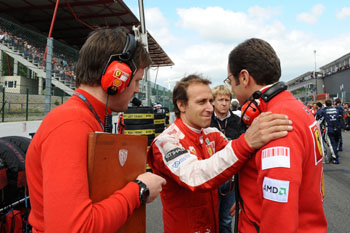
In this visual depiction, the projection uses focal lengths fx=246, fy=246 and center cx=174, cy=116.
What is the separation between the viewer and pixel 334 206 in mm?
4008

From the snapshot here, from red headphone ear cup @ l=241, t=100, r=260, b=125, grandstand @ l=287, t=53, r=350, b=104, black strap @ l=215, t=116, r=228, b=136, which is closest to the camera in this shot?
red headphone ear cup @ l=241, t=100, r=260, b=125

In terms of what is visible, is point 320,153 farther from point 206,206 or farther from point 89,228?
point 89,228

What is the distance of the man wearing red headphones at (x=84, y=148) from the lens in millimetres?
833

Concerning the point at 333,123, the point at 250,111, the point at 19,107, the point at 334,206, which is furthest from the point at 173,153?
the point at 333,123

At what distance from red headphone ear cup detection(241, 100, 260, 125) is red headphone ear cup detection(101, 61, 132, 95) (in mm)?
648

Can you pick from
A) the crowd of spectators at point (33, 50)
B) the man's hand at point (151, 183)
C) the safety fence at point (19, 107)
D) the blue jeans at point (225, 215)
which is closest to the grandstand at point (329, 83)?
the crowd of spectators at point (33, 50)

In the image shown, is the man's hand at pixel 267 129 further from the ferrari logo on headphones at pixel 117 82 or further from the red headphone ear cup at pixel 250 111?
the ferrari logo on headphones at pixel 117 82

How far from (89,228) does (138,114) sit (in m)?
5.06

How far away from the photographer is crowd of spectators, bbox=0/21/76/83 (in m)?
15.0

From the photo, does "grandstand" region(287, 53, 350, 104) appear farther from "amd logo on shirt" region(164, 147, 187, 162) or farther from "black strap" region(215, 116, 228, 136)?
"amd logo on shirt" region(164, 147, 187, 162)

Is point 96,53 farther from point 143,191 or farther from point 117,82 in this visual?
point 143,191

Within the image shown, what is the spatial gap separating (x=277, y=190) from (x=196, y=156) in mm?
720

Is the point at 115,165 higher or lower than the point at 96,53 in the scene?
lower

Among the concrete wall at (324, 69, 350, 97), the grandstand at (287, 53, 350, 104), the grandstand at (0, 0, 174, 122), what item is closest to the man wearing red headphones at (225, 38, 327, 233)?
the grandstand at (0, 0, 174, 122)
